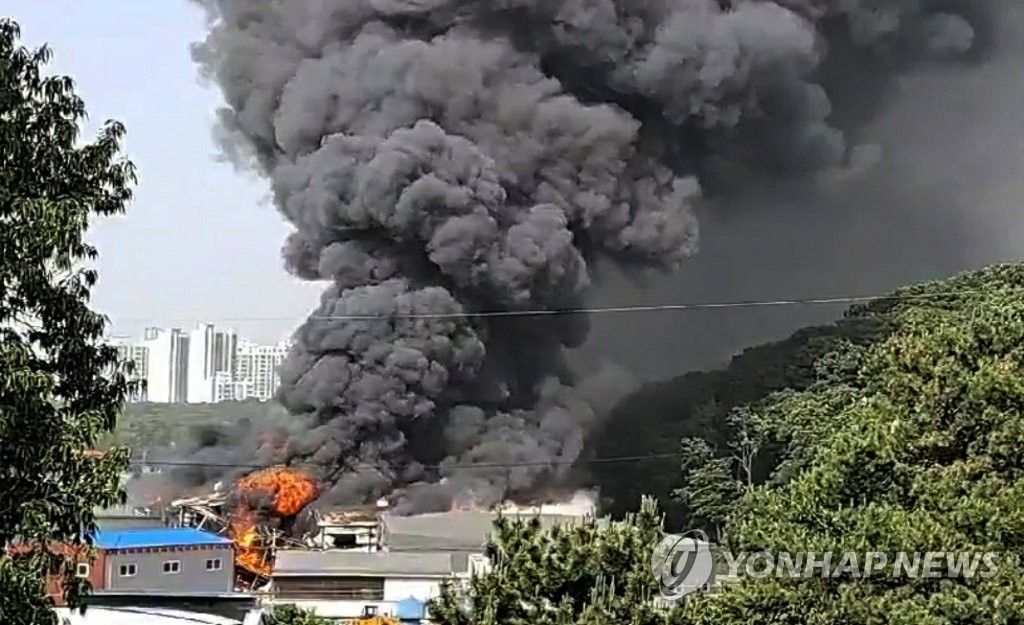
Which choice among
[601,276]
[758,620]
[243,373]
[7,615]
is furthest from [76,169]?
[243,373]

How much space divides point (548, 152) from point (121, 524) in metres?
10.7

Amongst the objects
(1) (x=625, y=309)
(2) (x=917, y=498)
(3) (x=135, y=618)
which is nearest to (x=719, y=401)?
(1) (x=625, y=309)

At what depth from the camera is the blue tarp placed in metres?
17.0

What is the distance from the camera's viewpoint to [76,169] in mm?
5176

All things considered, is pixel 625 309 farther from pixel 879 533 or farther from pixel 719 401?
pixel 879 533

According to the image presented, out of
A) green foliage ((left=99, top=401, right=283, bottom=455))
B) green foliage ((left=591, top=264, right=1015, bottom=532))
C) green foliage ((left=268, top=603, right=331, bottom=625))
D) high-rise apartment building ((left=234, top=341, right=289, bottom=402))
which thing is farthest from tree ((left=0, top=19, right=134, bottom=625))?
high-rise apartment building ((left=234, top=341, right=289, bottom=402))

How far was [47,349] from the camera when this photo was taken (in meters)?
5.11

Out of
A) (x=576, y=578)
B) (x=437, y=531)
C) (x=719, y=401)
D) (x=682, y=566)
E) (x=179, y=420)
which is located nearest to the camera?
(x=576, y=578)

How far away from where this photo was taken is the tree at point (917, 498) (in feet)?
19.3

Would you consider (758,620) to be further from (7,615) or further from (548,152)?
(548,152)

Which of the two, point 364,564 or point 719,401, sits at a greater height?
point 719,401

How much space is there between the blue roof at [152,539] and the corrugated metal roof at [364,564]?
1116mm

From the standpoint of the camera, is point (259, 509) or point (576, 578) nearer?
point (576, 578)

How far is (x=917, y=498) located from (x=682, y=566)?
4.56 m
